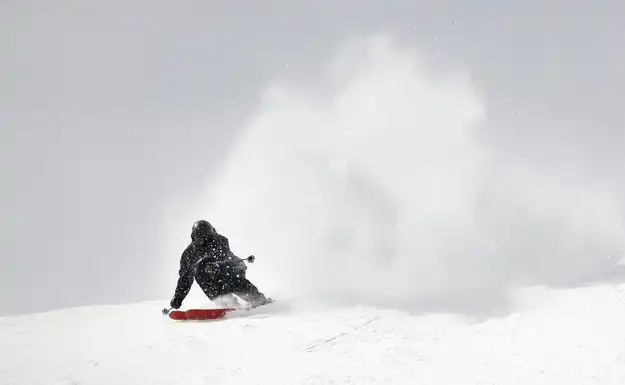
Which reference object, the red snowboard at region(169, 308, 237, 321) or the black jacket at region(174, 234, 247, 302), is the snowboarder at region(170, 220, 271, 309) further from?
the red snowboard at region(169, 308, 237, 321)

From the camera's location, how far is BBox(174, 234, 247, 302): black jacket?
9.09 metres

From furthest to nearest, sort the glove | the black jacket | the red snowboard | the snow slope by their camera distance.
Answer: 1. the black jacket
2. the glove
3. the red snowboard
4. the snow slope

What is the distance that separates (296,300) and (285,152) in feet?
25.9

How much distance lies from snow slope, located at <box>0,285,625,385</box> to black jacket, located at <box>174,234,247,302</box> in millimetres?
770

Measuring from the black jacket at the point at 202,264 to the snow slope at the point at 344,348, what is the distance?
77 centimetres

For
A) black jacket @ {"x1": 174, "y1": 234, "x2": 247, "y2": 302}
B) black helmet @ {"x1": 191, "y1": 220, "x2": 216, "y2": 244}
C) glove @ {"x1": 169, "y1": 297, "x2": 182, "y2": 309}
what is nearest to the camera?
glove @ {"x1": 169, "y1": 297, "x2": 182, "y2": 309}

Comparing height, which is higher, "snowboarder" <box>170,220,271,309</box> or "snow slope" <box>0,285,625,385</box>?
"snowboarder" <box>170,220,271,309</box>

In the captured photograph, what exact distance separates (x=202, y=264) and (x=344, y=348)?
10.6 ft

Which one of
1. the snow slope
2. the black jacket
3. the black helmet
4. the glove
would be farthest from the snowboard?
the black helmet

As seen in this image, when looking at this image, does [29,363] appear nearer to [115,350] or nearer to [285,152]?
[115,350]

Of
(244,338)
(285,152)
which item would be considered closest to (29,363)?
(244,338)

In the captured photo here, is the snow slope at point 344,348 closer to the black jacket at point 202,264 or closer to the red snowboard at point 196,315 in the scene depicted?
the red snowboard at point 196,315

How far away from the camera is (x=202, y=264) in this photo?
9148 millimetres

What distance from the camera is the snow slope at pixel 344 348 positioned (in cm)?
593
